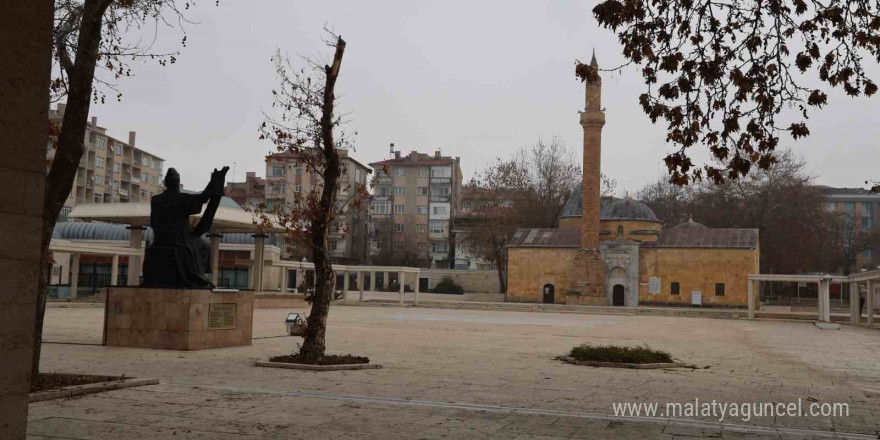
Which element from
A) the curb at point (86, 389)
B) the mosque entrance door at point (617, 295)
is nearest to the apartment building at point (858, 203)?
the mosque entrance door at point (617, 295)

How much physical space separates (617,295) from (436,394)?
45.0m

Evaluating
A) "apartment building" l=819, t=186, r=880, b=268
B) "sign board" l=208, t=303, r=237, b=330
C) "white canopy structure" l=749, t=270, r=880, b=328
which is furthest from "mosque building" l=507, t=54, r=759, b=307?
"apartment building" l=819, t=186, r=880, b=268

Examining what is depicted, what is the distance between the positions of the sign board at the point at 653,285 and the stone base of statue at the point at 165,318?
41.5 meters

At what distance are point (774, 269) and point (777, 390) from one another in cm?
5558

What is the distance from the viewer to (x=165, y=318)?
1394 centimetres

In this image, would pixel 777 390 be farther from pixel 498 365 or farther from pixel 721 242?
pixel 721 242

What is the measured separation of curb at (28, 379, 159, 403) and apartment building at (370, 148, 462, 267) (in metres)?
70.6

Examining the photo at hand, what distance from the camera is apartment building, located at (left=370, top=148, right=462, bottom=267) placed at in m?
81.1

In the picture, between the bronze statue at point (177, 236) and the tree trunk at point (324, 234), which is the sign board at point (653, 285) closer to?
the bronze statue at point (177, 236)

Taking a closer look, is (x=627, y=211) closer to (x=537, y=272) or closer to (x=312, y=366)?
(x=537, y=272)

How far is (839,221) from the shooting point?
65.7 meters

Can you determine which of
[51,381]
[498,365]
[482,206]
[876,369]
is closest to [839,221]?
[482,206]

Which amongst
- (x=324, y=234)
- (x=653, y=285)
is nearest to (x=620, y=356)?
(x=324, y=234)

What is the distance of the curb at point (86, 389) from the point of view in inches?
318
